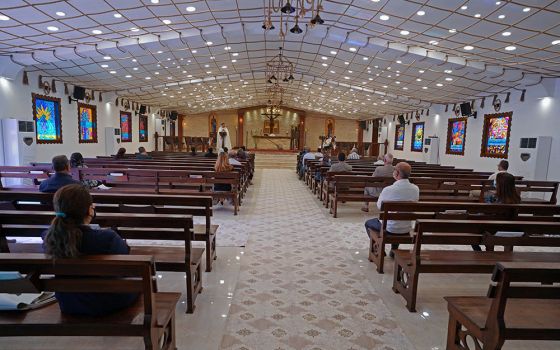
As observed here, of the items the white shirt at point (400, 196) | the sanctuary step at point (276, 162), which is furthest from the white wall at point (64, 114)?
the white shirt at point (400, 196)

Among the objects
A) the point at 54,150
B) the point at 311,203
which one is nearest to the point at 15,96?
the point at 54,150

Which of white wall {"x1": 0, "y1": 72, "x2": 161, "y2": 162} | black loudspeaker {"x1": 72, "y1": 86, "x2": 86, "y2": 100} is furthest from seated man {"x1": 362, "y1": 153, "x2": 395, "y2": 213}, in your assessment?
black loudspeaker {"x1": 72, "y1": 86, "x2": 86, "y2": 100}

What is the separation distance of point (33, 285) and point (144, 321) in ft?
1.76

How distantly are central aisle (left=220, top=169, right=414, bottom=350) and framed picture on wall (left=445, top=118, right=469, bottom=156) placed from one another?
394 inches

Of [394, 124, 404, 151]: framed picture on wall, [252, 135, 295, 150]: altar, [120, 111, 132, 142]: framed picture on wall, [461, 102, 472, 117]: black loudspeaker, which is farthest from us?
[252, 135, 295, 150]: altar

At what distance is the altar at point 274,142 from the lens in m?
25.8

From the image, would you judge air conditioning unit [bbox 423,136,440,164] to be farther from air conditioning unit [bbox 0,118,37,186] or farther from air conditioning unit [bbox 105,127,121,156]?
air conditioning unit [bbox 0,118,37,186]

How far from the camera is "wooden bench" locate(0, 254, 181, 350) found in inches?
61.9

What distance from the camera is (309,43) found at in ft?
31.9

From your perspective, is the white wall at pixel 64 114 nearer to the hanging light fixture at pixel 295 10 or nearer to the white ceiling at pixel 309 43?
the white ceiling at pixel 309 43

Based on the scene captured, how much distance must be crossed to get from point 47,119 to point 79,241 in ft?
34.1

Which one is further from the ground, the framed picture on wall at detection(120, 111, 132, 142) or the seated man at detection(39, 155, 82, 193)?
the framed picture on wall at detection(120, 111, 132, 142)

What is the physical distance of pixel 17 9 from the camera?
5.38 m

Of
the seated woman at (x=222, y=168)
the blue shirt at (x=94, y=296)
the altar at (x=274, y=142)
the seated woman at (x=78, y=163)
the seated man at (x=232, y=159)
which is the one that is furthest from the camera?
the altar at (x=274, y=142)
